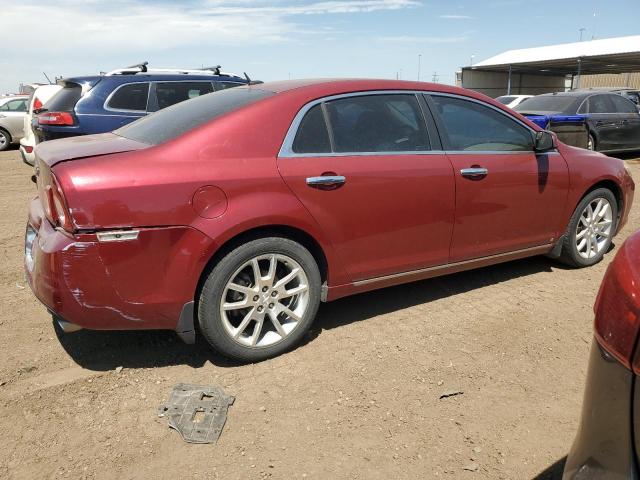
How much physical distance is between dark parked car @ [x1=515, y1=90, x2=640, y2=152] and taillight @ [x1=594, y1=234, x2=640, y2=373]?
10053 mm

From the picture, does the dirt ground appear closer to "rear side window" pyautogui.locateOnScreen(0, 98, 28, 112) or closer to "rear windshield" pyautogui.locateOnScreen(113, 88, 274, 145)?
"rear windshield" pyautogui.locateOnScreen(113, 88, 274, 145)

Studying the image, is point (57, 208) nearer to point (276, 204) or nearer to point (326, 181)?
point (276, 204)

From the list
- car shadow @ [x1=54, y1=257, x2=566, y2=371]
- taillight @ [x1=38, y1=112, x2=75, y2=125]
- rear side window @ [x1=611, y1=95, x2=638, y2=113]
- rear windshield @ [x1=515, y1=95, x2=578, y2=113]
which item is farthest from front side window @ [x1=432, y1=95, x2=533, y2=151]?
rear side window @ [x1=611, y1=95, x2=638, y2=113]

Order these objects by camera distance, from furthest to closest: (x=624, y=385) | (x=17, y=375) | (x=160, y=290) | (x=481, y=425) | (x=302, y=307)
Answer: (x=302, y=307), (x=17, y=375), (x=160, y=290), (x=481, y=425), (x=624, y=385)

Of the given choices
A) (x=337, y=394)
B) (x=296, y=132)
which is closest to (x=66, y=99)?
(x=296, y=132)

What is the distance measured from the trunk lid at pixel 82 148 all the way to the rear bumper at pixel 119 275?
1.20ft

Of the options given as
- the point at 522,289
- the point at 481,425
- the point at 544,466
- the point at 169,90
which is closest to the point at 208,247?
the point at 481,425

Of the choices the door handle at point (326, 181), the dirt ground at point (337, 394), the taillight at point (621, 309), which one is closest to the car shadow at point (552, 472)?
the dirt ground at point (337, 394)

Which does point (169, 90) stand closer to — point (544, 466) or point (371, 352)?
point (371, 352)

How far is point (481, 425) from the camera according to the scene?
8.60ft

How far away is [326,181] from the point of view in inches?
124

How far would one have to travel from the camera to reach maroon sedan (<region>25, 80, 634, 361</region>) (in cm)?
268

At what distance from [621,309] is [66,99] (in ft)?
25.5

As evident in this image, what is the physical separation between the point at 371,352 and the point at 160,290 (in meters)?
1.32
